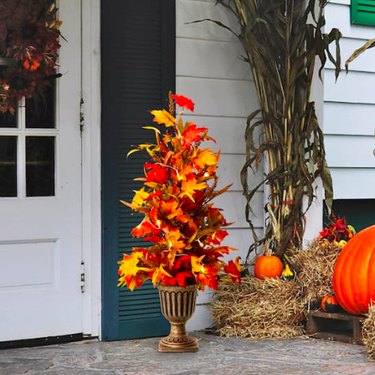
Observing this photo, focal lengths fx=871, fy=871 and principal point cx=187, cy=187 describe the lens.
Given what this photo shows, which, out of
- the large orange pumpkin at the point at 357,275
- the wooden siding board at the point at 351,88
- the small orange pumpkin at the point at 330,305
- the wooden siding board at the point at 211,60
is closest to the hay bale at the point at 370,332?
the large orange pumpkin at the point at 357,275

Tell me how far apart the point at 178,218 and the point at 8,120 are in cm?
104

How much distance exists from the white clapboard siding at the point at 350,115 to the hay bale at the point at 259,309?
129 centimetres

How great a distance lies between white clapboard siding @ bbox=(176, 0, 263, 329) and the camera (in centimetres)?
502

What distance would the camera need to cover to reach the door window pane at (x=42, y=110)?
4.55 metres

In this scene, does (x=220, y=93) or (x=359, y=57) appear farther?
(x=359, y=57)

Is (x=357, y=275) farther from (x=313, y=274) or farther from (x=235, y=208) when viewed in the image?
(x=235, y=208)

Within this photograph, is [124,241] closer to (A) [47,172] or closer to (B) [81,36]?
(A) [47,172]

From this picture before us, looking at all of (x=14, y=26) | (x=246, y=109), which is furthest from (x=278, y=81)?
(x=14, y=26)

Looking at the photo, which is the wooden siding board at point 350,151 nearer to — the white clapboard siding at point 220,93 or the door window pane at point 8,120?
the white clapboard siding at point 220,93

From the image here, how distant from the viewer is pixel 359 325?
4637 millimetres

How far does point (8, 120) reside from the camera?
4508 mm

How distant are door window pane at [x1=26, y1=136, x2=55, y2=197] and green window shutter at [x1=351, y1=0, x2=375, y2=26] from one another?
8.26 ft

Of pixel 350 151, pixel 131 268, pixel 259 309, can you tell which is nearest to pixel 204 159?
pixel 131 268

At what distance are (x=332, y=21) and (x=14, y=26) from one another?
2439mm
